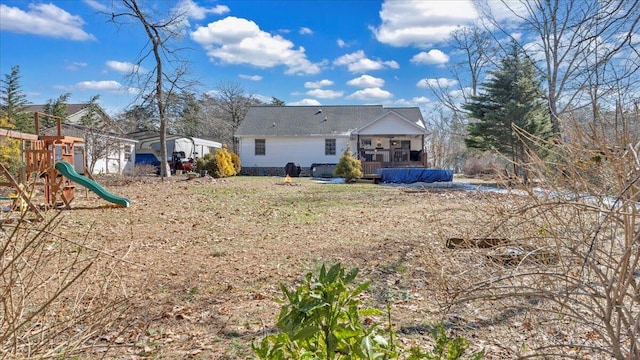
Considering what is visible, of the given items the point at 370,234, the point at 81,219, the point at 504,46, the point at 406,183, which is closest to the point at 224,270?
the point at 370,234

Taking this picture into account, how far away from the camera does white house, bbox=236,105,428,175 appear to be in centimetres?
2888

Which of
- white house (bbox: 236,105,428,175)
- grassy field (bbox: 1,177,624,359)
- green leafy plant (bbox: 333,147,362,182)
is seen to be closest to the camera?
grassy field (bbox: 1,177,624,359)

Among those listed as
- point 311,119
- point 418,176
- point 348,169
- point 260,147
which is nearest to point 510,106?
point 418,176

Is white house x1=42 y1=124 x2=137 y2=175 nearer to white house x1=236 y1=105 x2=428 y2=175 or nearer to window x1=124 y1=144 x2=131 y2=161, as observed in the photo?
window x1=124 y1=144 x2=131 y2=161

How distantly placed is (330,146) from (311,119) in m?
2.99

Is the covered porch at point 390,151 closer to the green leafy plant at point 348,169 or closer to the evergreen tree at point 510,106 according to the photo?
the green leafy plant at point 348,169

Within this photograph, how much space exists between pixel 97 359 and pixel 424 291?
3.22 metres

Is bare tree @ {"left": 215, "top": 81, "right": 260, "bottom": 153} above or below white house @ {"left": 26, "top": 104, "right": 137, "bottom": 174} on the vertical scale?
above

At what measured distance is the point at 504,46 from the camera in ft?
68.2

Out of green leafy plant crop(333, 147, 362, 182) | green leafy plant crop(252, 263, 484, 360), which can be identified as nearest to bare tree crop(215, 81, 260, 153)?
green leafy plant crop(333, 147, 362, 182)

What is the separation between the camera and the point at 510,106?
790 inches

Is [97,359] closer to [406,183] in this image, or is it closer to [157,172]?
[406,183]

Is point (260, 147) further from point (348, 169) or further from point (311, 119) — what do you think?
point (348, 169)

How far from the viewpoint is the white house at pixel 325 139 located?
2888cm
